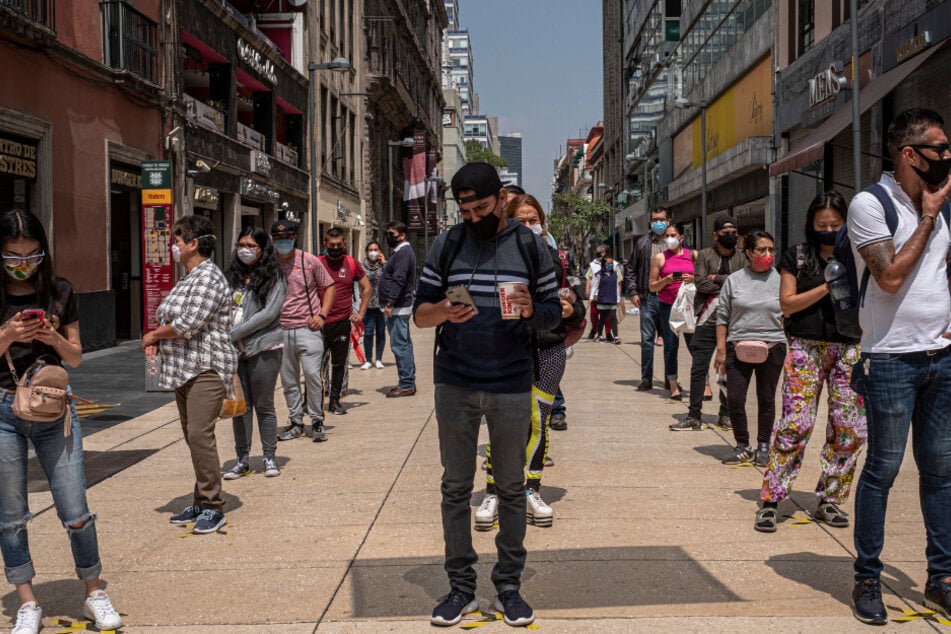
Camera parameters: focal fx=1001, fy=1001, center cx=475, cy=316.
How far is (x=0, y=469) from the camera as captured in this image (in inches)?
163

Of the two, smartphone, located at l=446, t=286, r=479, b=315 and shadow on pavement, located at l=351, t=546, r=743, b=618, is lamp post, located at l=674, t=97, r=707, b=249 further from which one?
smartphone, located at l=446, t=286, r=479, b=315

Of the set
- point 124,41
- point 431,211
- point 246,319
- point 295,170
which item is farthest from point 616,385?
point 431,211

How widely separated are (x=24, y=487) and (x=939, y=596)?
3.89 meters

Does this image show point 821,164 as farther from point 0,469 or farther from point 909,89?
point 0,469

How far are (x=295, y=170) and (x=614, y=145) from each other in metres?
51.1

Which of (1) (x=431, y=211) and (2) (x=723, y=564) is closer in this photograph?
(2) (x=723, y=564)

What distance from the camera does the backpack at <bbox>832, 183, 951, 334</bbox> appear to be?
162 inches

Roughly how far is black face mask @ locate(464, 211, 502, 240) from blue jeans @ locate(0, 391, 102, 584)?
1.93 meters

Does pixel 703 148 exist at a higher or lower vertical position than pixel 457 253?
higher

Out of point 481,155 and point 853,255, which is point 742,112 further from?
point 481,155

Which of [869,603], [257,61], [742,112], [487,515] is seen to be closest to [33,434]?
[487,515]

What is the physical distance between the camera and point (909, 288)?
412 centimetres

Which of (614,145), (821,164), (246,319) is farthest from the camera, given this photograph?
(614,145)

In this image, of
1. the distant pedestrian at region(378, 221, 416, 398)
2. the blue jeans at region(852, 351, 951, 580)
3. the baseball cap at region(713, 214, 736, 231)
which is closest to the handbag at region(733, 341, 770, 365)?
the baseball cap at region(713, 214, 736, 231)
